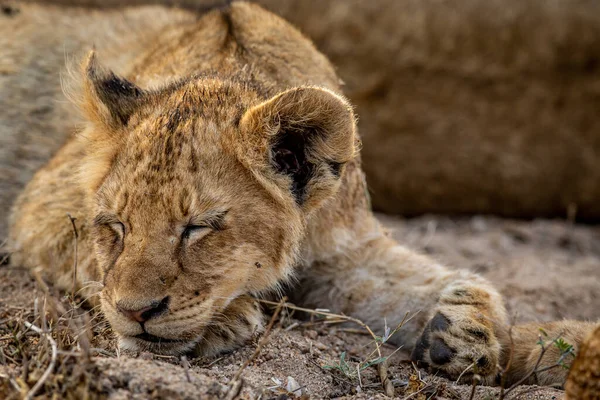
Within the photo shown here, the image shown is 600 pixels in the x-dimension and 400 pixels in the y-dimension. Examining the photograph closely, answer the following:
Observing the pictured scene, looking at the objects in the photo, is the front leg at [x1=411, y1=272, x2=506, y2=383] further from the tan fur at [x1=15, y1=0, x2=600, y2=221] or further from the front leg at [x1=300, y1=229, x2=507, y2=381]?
the tan fur at [x1=15, y1=0, x2=600, y2=221]

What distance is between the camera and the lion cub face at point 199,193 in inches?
119

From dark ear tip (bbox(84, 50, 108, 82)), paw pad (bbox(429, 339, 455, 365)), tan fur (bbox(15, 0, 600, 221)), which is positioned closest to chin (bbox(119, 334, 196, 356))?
paw pad (bbox(429, 339, 455, 365))

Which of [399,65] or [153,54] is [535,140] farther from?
[153,54]

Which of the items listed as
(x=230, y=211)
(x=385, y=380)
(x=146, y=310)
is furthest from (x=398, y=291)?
(x=146, y=310)

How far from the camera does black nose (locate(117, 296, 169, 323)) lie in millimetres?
2916

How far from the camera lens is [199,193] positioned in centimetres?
310

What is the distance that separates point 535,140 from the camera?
6957mm

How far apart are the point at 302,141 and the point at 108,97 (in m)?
0.90

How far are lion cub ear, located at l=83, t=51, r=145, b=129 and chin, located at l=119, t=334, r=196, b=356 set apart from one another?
957 mm

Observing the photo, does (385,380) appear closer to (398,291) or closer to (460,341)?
(460,341)

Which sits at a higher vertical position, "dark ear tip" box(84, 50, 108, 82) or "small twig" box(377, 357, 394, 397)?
"dark ear tip" box(84, 50, 108, 82)

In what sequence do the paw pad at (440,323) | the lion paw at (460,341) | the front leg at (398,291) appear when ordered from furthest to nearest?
the front leg at (398,291) → the paw pad at (440,323) → the lion paw at (460,341)

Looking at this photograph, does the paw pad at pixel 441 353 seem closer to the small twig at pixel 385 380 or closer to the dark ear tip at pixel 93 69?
the small twig at pixel 385 380

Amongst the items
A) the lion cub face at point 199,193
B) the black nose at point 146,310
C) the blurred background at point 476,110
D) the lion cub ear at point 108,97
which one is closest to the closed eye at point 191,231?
the lion cub face at point 199,193
